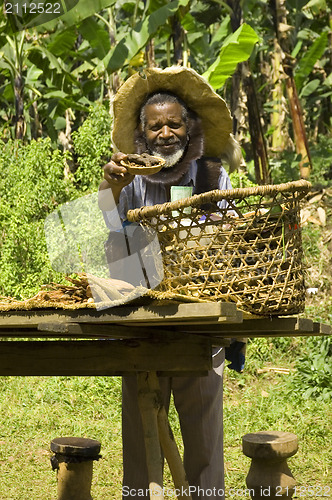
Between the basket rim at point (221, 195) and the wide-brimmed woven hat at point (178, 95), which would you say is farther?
the wide-brimmed woven hat at point (178, 95)

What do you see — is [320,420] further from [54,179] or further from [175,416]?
[54,179]

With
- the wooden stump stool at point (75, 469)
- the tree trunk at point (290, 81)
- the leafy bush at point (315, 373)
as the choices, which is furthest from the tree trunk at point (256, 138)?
the wooden stump stool at point (75, 469)

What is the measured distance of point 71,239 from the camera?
8.18ft

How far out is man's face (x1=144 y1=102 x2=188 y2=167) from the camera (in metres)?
3.10

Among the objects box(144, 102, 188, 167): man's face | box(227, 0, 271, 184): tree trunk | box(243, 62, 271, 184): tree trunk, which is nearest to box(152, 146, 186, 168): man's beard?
box(144, 102, 188, 167): man's face

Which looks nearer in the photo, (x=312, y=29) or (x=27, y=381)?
(x=27, y=381)

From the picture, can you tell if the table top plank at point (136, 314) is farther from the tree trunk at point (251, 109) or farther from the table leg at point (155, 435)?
the tree trunk at point (251, 109)

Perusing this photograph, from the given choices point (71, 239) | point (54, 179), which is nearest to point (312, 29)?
point (54, 179)

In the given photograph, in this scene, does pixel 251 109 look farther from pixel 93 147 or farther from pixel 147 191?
pixel 147 191

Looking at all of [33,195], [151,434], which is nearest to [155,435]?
[151,434]

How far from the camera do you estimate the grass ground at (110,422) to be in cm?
474

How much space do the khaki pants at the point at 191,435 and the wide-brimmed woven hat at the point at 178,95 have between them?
3.15ft

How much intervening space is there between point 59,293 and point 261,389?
418 cm

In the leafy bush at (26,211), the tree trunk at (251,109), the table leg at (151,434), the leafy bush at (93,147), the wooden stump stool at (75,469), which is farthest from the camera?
the tree trunk at (251,109)
